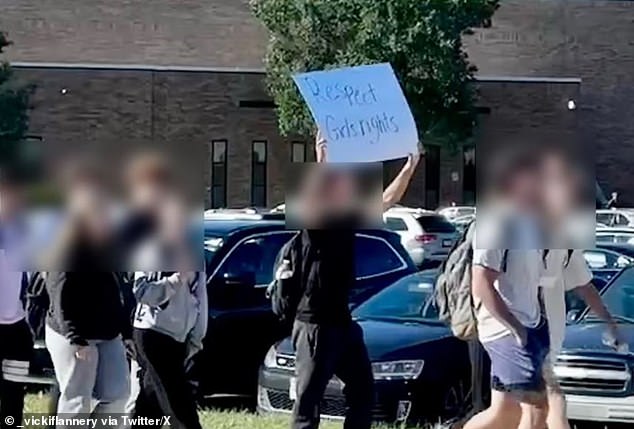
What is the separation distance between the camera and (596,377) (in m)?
10.2

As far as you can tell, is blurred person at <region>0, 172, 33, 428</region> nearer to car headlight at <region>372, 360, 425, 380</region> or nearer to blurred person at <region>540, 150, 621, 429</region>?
car headlight at <region>372, 360, 425, 380</region>

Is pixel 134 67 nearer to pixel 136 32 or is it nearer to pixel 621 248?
pixel 136 32

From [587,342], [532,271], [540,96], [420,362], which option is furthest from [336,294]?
[540,96]

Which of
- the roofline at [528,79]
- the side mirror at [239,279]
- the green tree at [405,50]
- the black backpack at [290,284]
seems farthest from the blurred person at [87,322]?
the roofline at [528,79]

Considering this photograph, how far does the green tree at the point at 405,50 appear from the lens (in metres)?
45.1

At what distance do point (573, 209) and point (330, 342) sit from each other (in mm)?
1593

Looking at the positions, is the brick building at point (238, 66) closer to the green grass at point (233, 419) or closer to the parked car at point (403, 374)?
the parked car at point (403, 374)

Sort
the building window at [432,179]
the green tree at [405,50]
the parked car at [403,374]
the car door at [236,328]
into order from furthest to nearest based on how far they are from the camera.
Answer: the building window at [432,179] < the green tree at [405,50] < the car door at [236,328] < the parked car at [403,374]

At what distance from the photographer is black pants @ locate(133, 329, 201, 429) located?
8109mm

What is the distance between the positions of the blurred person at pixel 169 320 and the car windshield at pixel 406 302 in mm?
3217

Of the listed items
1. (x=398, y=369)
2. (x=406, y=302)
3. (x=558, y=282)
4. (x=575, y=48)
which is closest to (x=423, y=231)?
(x=406, y=302)

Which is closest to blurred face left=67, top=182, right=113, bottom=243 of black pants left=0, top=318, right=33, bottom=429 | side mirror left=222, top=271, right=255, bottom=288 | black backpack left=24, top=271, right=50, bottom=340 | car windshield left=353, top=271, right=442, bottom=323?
black backpack left=24, top=271, right=50, bottom=340

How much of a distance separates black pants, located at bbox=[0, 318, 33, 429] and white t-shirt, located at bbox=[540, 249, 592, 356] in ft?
10.4

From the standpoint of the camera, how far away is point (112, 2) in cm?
5266
